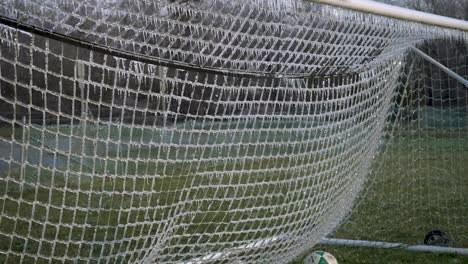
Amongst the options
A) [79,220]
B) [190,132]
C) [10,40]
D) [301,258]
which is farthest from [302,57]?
[79,220]

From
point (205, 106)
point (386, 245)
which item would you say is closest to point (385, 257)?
point (386, 245)

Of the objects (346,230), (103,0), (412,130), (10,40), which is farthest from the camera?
(412,130)

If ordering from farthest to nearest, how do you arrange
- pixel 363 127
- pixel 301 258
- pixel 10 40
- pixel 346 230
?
pixel 346 230 < pixel 301 258 < pixel 363 127 < pixel 10 40

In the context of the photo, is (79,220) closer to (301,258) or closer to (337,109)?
(301,258)

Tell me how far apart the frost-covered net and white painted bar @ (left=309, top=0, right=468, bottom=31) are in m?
0.07

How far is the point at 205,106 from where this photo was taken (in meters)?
2.94

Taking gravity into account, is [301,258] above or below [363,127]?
below

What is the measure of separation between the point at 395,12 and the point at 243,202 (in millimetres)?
1208

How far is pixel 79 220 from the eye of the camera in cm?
576

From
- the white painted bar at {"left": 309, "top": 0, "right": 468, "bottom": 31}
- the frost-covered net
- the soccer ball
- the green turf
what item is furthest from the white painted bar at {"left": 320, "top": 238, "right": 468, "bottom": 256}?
the white painted bar at {"left": 309, "top": 0, "right": 468, "bottom": 31}

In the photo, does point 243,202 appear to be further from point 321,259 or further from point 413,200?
point 413,200

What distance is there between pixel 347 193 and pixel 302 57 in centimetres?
112

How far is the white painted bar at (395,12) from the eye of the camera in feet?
9.04

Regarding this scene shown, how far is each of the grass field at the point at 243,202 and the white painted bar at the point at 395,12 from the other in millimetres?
799
